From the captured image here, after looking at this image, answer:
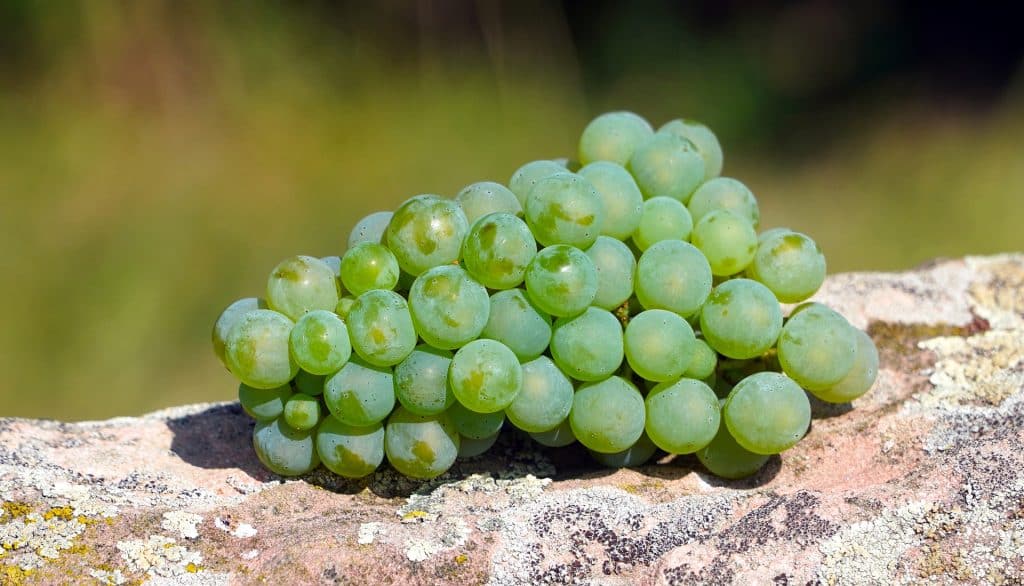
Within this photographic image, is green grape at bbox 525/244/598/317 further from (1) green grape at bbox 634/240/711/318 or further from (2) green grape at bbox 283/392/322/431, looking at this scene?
(2) green grape at bbox 283/392/322/431

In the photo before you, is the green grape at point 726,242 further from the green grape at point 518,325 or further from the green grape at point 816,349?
the green grape at point 518,325

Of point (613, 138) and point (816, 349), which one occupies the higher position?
point (613, 138)

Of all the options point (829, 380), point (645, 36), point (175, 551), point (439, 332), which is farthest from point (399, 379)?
A: point (645, 36)

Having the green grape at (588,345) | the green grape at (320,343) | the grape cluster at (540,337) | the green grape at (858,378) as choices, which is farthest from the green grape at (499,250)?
the green grape at (858,378)

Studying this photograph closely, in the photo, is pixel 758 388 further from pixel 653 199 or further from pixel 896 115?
pixel 896 115

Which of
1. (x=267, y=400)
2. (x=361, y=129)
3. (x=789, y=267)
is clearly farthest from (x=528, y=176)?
(x=361, y=129)

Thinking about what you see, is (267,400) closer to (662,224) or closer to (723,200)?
(662,224)
